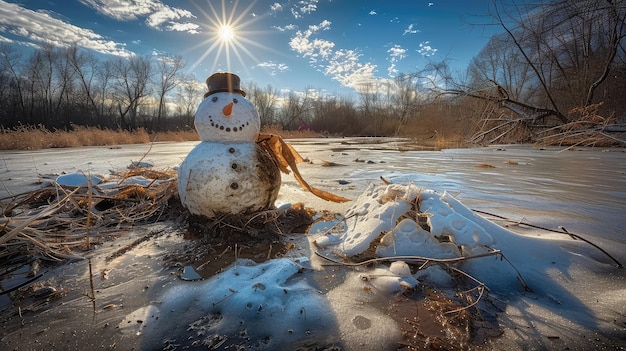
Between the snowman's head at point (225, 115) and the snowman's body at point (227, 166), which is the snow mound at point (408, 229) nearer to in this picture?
the snowman's body at point (227, 166)

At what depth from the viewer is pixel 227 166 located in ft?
6.32

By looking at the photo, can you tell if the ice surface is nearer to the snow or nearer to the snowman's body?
the snow

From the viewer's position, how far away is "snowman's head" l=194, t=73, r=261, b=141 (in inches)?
81.0

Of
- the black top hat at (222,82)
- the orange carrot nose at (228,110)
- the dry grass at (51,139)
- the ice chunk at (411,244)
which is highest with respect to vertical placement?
the black top hat at (222,82)

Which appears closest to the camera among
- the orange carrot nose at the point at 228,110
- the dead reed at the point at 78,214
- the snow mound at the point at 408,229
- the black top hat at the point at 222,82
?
the snow mound at the point at 408,229

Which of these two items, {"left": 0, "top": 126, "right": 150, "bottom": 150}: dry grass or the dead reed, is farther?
{"left": 0, "top": 126, "right": 150, "bottom": 150}: dry grass

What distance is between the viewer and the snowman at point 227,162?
6.27 feet

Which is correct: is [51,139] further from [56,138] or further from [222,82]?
[222,82]

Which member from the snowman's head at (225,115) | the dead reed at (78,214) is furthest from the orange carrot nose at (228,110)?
the dead reed at (78,214)

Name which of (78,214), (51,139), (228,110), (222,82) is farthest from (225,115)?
(51,139)

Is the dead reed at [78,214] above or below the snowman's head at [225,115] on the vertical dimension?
below

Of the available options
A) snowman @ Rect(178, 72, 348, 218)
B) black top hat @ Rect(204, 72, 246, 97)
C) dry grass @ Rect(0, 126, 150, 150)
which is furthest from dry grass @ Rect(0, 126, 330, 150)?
snowman @ Rect(178, 72, 348, 218)

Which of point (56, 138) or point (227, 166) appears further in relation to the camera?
point (56, 138)

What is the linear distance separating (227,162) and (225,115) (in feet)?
1.27
